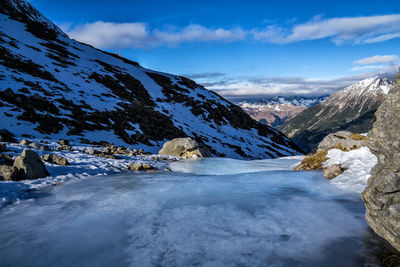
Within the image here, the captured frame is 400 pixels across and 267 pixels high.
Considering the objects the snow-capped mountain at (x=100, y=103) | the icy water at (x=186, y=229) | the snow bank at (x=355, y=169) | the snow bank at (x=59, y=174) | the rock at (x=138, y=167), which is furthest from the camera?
the snow-capped mountain at (x=100, y=103)

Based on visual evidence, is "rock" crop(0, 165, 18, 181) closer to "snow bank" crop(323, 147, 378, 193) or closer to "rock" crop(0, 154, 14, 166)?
"rock" crop(0, 154, 14, 166)

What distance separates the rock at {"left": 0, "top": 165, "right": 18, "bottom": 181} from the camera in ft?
33.1

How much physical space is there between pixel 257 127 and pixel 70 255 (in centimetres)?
8449

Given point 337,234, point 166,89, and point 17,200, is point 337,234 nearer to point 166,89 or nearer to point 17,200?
point 17,200

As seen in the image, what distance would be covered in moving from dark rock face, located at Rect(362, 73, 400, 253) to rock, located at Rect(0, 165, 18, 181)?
13.2m

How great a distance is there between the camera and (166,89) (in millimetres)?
82312

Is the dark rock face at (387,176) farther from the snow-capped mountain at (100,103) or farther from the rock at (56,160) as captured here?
the snow-capped mountain at (100,103)

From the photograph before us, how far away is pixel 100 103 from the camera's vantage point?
46.5 meters

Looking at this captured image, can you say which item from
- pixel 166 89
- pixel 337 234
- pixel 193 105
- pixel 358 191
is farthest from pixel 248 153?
pixel 337 234

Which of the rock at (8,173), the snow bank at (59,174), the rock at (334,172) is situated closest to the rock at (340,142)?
the rock at (334,172)

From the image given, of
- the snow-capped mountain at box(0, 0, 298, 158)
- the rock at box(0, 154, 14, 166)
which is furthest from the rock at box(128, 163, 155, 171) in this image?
the snow-capped mountain at box(0, 0, 298, 158)

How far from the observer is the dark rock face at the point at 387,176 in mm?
4891

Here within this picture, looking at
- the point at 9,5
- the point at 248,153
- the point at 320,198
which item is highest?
the point at 9,5

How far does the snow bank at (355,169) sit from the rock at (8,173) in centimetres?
1453
